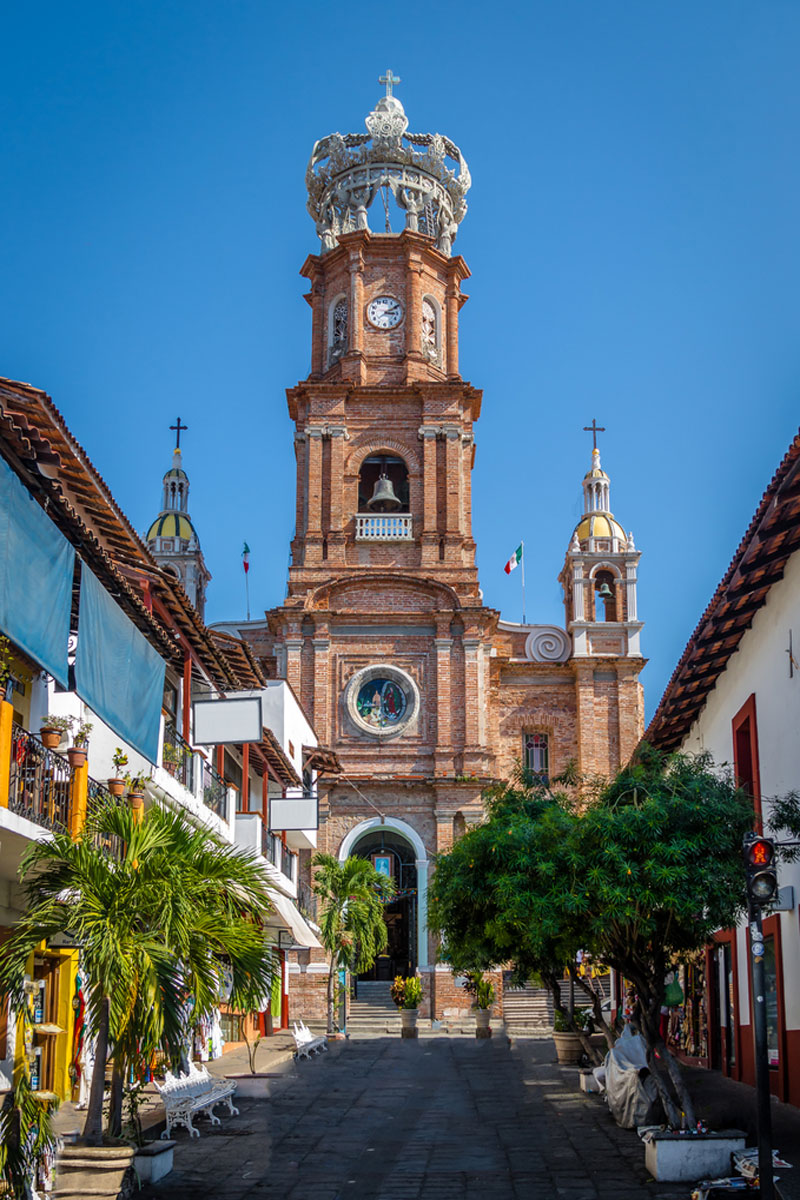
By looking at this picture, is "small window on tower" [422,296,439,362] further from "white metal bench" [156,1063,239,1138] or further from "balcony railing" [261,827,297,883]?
"white metal bench" [156,1063,239,1138]

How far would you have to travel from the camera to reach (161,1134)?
56.4 feet

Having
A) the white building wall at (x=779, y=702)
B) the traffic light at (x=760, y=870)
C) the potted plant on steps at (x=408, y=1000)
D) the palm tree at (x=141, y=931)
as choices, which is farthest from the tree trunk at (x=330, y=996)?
the traffic light at (x=760, y=870)

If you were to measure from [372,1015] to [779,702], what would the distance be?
25231 millimetres

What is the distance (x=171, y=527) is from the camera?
174 feet

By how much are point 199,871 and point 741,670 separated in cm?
1093

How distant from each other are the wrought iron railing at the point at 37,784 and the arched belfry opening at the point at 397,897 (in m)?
26.4

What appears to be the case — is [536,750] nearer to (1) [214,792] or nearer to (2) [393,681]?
(2) [393,681]

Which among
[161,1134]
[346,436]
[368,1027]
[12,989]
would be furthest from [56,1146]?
[346,436]

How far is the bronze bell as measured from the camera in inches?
1775

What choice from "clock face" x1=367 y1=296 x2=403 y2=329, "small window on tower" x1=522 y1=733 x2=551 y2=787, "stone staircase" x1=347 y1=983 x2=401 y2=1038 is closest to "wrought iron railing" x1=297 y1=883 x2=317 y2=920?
"stone staircase" x1=347 y1=983 x2=401 y2=1038

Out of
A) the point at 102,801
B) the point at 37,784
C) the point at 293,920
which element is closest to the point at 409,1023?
the point at 293,920

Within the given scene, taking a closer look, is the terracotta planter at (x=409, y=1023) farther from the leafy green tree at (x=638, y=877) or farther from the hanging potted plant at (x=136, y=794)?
the hanging potted plant at (x=136, y=794)

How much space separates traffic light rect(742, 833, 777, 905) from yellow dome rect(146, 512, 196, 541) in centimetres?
4266

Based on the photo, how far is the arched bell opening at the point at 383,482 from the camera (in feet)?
150
